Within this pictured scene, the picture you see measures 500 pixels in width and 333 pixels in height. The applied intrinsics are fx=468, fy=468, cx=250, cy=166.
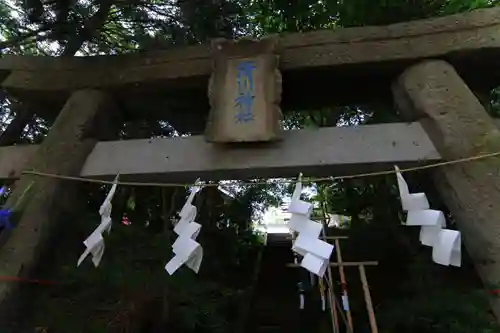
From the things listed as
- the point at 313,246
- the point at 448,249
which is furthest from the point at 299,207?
the point at 448,249

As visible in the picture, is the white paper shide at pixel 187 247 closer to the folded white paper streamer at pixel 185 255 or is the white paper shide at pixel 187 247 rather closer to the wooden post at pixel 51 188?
the folded white paper streamer at pixel 185 255

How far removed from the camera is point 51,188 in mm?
2477

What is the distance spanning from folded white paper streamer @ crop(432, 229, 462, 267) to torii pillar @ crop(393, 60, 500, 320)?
14 cm

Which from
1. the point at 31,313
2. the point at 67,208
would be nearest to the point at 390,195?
the point at 67,208

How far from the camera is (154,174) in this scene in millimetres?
2475

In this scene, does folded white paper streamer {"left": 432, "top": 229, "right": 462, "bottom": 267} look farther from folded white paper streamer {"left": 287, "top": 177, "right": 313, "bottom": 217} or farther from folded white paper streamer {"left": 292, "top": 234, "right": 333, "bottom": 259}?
folded white paper streamer {"left": 287, "top": 177, "right": 313, "bottom": 217}

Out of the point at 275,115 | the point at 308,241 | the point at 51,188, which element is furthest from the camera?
the point at 51,188

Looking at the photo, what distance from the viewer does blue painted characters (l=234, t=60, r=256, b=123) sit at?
7.80 feet

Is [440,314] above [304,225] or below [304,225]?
below

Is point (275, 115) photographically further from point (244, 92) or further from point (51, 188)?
point (51, 188)

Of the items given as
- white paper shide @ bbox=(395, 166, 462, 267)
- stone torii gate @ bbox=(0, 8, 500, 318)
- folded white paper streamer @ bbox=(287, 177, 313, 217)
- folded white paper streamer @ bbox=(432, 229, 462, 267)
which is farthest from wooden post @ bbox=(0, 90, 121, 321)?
folded white paper streamer @ bbox=(432, 229, 462, 267)

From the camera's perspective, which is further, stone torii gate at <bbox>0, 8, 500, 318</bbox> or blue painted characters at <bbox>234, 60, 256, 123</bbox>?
blue painted characters at <bbox>234, 60, 256, 123</bbox>

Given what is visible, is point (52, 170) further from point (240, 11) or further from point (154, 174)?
point (240, 11)

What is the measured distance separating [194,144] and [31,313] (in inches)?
46.1
